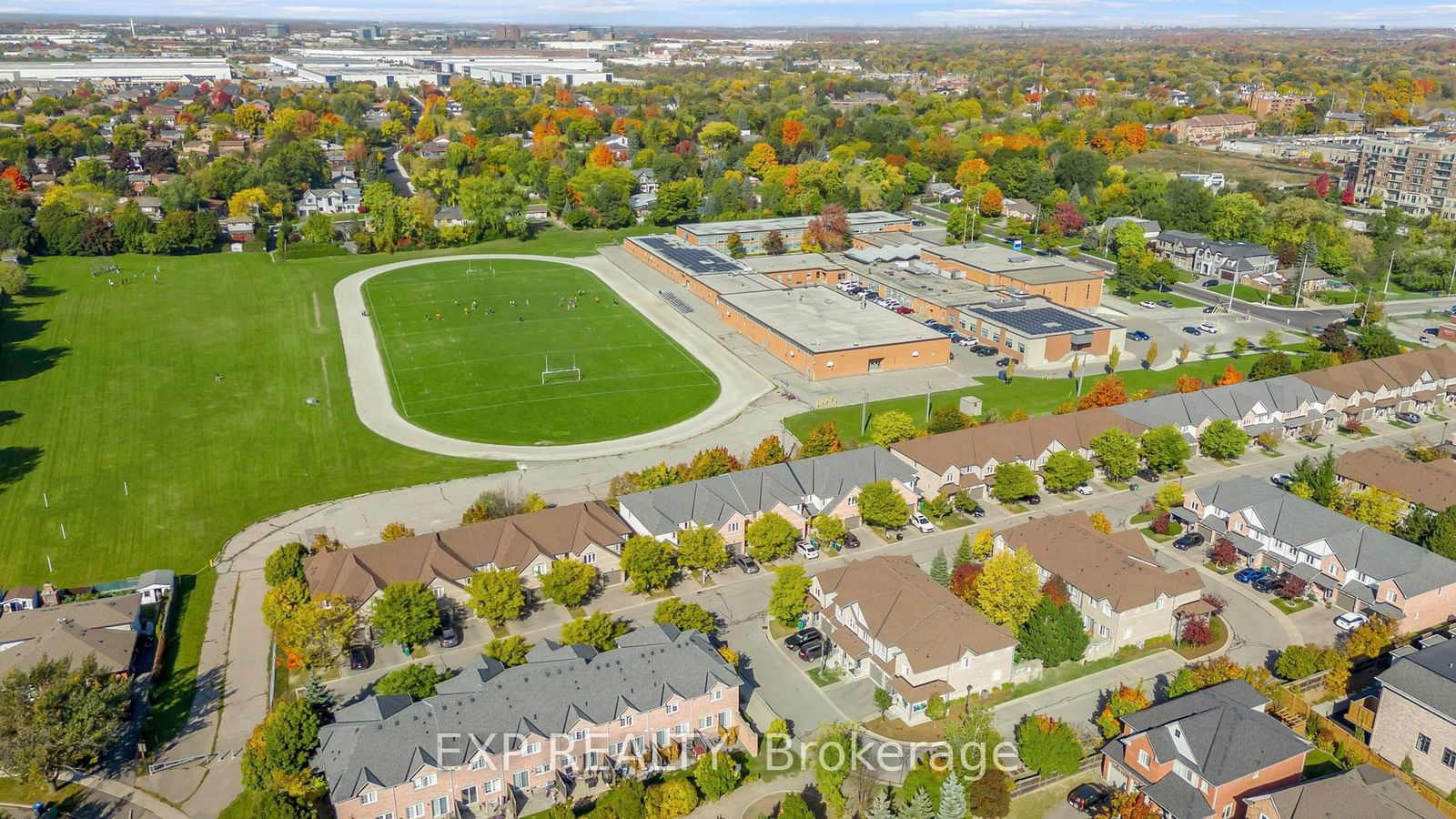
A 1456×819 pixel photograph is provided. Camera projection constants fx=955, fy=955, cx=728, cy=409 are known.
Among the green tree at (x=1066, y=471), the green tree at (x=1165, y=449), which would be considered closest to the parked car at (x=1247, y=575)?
the green tree at (x=1066, y=471)

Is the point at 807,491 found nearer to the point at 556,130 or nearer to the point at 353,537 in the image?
the point at 353,537

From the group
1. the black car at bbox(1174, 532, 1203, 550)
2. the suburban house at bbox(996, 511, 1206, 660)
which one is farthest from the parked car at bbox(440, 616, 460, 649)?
the black car at bbox(1174, 532, 1203, 550)

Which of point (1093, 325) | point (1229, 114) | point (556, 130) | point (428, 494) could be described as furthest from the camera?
point (1229, 114)

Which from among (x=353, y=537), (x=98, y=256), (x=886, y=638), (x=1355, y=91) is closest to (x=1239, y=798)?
(x=886, y=638)

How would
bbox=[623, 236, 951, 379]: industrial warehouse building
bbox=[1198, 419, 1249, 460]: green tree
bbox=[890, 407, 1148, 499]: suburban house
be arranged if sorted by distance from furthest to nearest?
bbox=[623, 236, 951, 379]: industrial warehouse building, bbox=[1198, 419, 1249, 460]: green tree, bbox=[890, 407, 1148, 499]: suburban house

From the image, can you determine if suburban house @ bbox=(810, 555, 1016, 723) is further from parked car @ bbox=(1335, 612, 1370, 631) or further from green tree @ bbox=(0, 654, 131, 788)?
green tree @ bbox=(0, 654, 131, 788)

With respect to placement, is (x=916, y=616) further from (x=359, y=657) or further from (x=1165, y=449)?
(x=1165, y=449)

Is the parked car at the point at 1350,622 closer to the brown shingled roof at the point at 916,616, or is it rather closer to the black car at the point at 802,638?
the brown shingled roof at the point at 916,616
